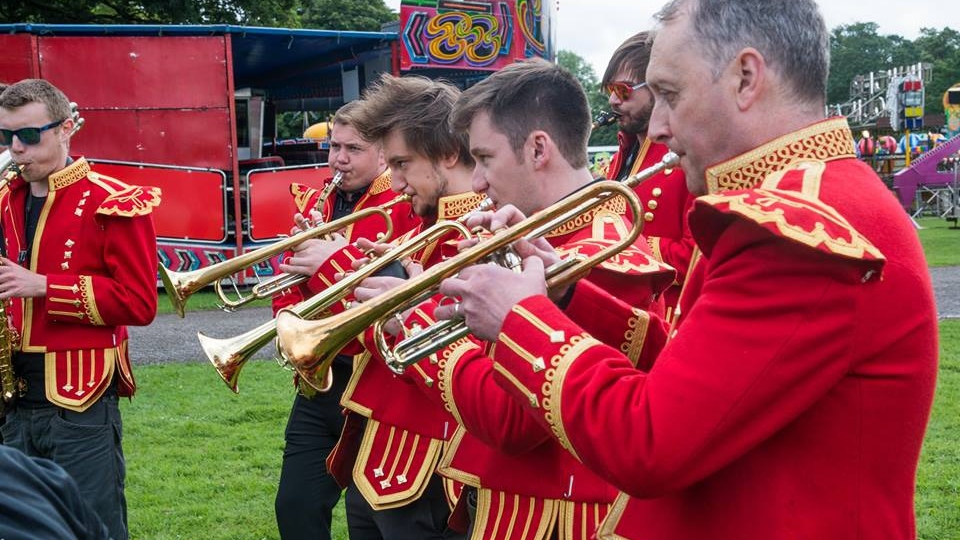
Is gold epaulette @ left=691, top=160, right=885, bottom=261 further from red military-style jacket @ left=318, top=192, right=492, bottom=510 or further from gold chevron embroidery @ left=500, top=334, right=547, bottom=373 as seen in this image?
red military-style jacket @ left=318, top=192, right=492, bottom=510

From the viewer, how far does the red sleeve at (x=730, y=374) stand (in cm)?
165

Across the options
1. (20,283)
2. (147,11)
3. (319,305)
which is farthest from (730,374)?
(147,11)

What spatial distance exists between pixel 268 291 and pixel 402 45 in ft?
38.7

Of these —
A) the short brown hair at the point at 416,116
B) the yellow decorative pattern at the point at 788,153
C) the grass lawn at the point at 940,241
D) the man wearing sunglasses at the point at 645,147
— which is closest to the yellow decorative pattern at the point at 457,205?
the short brown hair at the point at 416,116

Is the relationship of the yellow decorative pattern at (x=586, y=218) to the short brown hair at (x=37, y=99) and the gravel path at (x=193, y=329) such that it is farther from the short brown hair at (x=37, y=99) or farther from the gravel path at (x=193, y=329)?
the gravel path at (x=193, y=329)

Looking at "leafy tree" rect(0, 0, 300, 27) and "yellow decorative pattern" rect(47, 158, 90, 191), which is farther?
"leafy tree" rect(0, 0, 300, 27)

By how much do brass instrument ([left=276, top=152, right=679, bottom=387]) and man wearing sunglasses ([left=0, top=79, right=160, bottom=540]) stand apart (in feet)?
6.75

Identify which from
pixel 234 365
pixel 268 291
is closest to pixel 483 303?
pixel 234 365

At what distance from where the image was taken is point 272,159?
610 inches

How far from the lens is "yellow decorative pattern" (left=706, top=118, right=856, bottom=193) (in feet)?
6.22

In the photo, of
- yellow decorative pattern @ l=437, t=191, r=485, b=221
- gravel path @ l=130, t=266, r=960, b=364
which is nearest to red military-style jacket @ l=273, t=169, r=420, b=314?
yellow decorative pattern @ l=437, t=191, r=485, b=221

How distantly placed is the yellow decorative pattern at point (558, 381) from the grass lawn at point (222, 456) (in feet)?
13.0

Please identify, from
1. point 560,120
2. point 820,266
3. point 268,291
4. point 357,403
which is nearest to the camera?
point 820,266

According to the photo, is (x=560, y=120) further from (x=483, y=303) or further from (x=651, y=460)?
(x=651, y=460)
